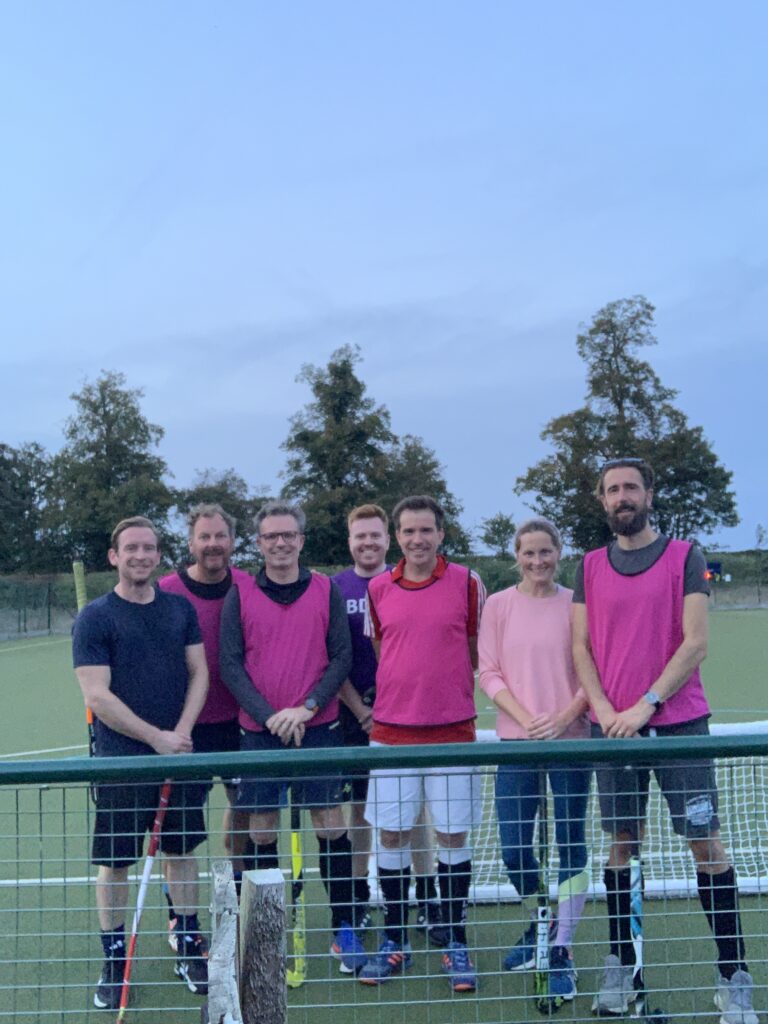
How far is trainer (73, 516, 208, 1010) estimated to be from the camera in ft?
14.0

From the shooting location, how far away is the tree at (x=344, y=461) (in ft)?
163

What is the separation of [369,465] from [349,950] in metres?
47.3

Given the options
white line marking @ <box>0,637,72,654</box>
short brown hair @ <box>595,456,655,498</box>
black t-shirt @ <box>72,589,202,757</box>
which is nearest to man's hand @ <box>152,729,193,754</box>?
black t-shirt @ <box>72,589,202,757</box>

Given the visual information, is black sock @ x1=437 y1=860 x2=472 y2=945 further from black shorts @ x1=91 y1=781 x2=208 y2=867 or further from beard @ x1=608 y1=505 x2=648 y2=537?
beard @ x1=608 y1=505 x2=648 y2=537

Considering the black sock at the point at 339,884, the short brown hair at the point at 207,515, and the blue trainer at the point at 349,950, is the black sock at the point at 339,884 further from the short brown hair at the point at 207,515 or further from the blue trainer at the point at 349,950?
the short brown hair at the point at 207,515

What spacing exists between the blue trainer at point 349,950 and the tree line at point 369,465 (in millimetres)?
44585

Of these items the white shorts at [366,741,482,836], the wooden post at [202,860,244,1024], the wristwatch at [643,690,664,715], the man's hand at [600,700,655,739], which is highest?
the wristwatch at [643,690,664,715]

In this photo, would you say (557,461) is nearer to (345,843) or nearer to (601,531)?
(601,531)

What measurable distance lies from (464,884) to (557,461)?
4818 centimetres

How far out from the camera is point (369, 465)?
51.2 meters

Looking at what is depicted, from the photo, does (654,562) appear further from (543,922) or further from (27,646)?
(27,646)

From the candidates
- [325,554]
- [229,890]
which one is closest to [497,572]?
[325,554]

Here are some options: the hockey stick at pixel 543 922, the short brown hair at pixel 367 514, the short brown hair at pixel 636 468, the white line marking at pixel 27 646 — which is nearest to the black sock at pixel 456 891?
the hockey stick at pixel 543 922

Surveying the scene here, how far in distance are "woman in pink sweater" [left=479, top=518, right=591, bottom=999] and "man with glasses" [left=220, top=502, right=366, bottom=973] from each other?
2.19ft
